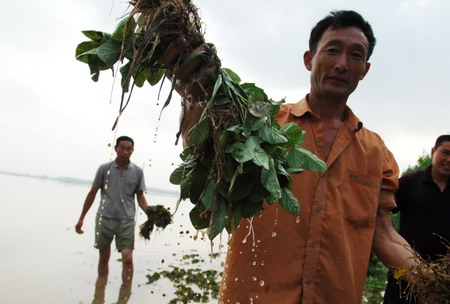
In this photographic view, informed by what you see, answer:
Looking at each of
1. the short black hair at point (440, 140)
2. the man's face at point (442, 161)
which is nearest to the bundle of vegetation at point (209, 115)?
the man's face at point (442, 161)

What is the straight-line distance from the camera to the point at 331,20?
2578mm

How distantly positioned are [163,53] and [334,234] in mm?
1326

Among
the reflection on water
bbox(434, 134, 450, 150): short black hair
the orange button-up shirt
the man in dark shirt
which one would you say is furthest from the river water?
bbox(434, 134, 450, 150): short black hair

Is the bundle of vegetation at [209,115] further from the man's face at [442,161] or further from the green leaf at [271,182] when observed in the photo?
the man's face at [442,161]

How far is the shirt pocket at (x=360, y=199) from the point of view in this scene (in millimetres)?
2373

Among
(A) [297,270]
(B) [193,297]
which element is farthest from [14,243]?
(A) [297,270]

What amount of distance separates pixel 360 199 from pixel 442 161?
2279 mm

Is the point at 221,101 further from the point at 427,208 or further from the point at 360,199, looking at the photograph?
the point at 427,208

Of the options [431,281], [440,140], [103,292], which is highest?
[440,140]

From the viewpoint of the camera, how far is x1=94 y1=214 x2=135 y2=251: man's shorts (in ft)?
21.1

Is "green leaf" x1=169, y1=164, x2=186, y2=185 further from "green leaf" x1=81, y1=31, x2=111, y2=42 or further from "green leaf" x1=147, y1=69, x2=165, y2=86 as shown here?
"green leaf" x1=81, y1=31, x2=111, y2=42

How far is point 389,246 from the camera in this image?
2.50m

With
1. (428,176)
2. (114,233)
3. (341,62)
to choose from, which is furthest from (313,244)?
(114,233)

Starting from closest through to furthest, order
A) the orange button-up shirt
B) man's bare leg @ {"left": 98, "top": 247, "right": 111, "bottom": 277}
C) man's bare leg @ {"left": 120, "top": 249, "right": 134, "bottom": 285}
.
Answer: the orange button-up shirt → man's bare leg @ {"left": 120, "top": 249, "right": 134, "bottom": 285} → man's bare leg @ {"left": 98, "top": 247, "right": 111, "bottom": 277}
